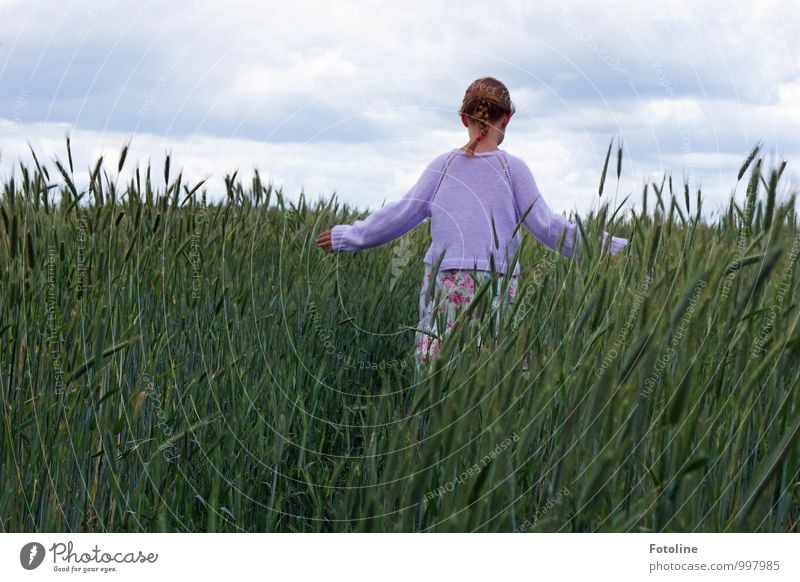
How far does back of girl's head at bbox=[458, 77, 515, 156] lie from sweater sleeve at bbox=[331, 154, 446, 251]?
188mm

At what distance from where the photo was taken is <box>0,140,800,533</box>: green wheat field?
1102 mm

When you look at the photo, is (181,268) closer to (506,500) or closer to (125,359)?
(125,359)

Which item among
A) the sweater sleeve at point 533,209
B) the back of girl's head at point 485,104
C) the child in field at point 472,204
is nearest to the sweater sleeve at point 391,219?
the child in field at point 472,204

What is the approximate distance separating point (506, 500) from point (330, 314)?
5.74ft

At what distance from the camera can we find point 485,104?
3.07m

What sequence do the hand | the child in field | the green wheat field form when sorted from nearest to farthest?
the green wheat field, the child in field, the hand

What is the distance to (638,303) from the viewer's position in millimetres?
1627

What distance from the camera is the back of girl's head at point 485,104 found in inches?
120

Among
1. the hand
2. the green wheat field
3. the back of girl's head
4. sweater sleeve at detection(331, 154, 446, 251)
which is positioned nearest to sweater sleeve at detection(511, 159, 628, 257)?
the back of girl's head

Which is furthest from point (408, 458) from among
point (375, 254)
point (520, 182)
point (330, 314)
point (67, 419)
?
point (375, 254)

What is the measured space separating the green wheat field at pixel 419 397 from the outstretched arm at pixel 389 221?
14.2 inches

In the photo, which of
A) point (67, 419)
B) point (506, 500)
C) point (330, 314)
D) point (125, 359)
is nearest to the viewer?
point (506, 500)

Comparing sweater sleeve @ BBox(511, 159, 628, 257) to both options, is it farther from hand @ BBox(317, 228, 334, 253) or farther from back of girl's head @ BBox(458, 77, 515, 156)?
hand @ BBox(317, 228, 334, 253)

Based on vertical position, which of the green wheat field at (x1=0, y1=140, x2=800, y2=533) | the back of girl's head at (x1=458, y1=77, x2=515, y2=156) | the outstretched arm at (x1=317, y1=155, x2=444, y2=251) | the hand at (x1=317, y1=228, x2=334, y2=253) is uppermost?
the back of girl's head at (x1=458, y1=77, x2=515, y2=156)
